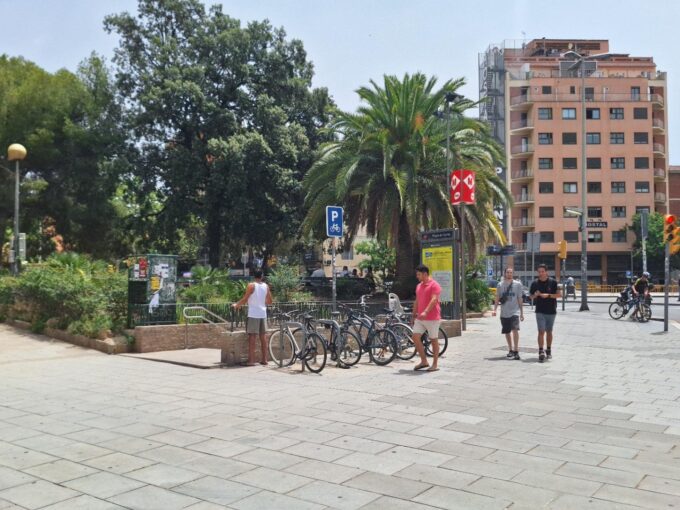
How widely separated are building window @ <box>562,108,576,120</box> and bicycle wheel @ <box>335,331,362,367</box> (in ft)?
207

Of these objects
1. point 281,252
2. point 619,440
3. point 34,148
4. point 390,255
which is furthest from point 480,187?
point 281,252

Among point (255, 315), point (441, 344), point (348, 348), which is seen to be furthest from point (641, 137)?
point (255, 315)

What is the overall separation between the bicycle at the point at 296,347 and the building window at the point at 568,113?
63.3 metres

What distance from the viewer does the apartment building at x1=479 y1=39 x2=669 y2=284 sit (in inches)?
2685

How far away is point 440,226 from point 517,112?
5119 cm

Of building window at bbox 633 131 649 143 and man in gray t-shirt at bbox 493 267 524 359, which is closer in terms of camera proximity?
man in gray t-shirt at bbox 493 267 524 359

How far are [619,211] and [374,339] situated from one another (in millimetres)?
63278

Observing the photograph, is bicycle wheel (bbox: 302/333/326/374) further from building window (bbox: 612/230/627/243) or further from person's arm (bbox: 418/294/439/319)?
building window (bbox: 612/230/627/243)

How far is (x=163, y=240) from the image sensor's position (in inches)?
1427

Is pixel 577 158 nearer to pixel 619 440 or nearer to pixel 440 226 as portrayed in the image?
pixel 440 226

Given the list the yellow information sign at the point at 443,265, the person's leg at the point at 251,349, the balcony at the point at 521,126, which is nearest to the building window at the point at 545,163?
the balcony at the point at 521,126

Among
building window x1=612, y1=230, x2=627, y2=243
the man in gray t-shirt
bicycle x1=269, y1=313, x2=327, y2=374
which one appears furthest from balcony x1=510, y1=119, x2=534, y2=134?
bicycle x1=269, y1=313, x2=327, y2=374

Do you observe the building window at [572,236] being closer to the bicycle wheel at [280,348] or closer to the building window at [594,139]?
the building window at [594,139]

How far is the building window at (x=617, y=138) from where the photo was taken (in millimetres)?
68375
